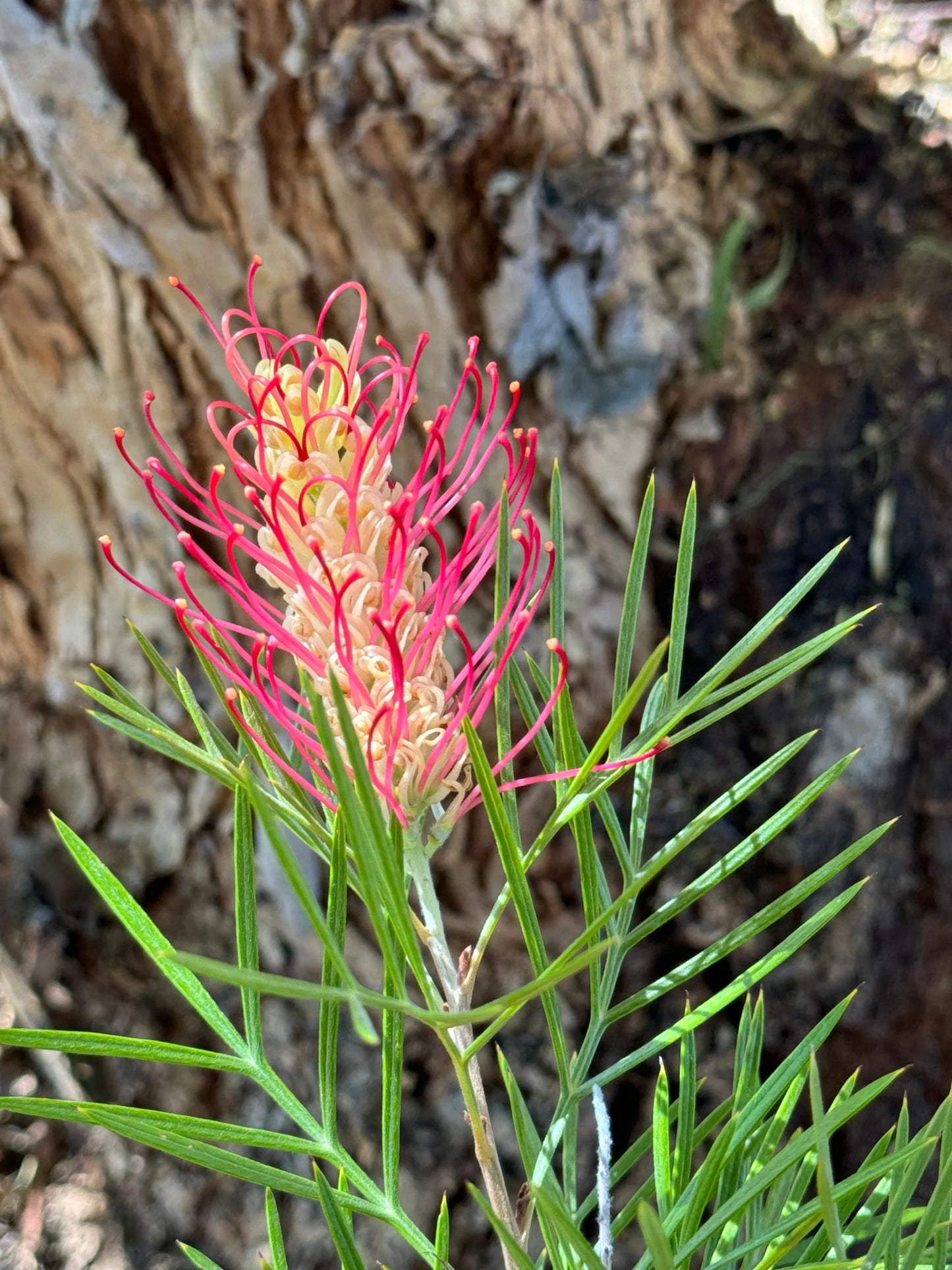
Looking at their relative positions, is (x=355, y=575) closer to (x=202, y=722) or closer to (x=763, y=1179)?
(x=202, y=722)

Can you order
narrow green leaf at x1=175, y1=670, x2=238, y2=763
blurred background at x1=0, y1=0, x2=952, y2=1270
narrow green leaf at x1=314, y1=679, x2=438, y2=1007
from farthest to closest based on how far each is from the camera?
blurred background at x1=0, y1=0, x2=952, y2=1270 → narrow green leaf at x1=175, y1=670, x2=238, y2=763 → narrow green leaf at x1=314, y1=679, x2=438, y2=1007

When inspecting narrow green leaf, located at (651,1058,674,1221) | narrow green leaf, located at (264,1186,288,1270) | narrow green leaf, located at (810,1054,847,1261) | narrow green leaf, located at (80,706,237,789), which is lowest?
narrow green leaf, located at (264,1186,288,1270)

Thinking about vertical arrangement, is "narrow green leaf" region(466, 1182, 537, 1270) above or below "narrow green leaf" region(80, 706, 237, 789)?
below

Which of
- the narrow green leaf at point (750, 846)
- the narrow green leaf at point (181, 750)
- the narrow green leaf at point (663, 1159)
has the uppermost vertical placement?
the narrow green leaf at point (181, 750)

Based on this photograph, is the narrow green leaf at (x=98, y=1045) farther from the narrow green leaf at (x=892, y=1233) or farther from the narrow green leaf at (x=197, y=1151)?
the narrow green leaf at (x=892, y=1233)

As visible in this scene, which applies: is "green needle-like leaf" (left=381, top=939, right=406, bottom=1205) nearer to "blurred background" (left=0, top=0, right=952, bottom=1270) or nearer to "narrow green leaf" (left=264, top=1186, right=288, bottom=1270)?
"narrow green leaf" (left=264, top=1186, right=288, bottom=1270)

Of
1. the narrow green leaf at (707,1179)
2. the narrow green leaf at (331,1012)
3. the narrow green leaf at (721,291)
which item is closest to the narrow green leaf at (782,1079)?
the narrow green leaf at (707,1179)

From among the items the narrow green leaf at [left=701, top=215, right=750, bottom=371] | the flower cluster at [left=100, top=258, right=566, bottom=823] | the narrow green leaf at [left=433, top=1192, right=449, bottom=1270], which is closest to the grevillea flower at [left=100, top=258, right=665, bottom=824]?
the flower cluster at [left=100, top=258, right=566, bottom=823]

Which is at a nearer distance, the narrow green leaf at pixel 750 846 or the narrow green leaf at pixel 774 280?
the narrow green leaf at pixel 750 846
